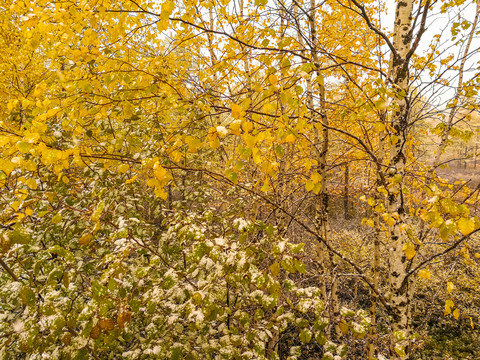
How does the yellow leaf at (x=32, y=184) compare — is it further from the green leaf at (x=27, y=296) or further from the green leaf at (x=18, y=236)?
the green leaf at (x=27, y=296)

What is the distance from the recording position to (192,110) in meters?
2.01

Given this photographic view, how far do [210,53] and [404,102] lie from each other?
3.78m

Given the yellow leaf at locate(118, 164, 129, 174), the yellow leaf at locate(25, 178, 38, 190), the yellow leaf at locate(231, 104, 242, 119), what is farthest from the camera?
the yellow leaf at locate(118, 164, 129, 174)

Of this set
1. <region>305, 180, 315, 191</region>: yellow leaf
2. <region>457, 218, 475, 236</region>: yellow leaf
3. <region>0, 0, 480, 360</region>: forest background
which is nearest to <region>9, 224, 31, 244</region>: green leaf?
<region>0, 0, 480, 360</region>: forest background

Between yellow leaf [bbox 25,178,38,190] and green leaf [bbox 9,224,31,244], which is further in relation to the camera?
yellow leaf [bbox 25,178,38,190]

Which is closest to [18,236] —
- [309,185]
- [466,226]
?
[309,185]

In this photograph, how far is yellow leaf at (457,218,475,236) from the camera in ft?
4.49

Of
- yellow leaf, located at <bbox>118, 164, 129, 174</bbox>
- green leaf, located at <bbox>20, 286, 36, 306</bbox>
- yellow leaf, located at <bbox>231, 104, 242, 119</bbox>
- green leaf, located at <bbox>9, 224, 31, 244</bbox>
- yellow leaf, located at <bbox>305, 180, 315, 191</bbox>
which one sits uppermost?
yellow leaf, located at <bbox>231, 104, 242, 119</bbox>

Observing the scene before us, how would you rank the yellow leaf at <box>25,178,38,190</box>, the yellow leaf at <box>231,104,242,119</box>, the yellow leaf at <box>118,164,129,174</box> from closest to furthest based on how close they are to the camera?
the yellow leaf at <box>231,104,242,119</box>, the yellow leaf at <box>25,178,38,190</box>, the yellow leaf at <box>118,164,129,174</box>

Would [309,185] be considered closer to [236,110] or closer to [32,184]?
[236,110]

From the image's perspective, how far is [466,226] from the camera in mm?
1392

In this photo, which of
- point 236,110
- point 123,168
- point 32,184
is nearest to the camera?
point 236,110

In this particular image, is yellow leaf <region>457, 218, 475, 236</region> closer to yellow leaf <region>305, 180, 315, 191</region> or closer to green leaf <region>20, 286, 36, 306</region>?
yellow leaf <region>305, 180, 315, 191</region>

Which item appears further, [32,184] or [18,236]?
[32,184]
